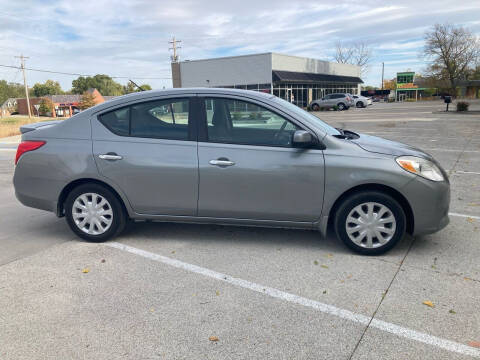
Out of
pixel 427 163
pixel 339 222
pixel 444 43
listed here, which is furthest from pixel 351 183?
pixel 444 43

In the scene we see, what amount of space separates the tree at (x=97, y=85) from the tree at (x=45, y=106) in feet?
100.0

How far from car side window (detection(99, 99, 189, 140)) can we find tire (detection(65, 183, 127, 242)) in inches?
28.6

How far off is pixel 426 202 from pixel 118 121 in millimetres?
3416

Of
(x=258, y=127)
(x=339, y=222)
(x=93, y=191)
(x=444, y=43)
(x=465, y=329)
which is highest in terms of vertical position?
(x=444, y=43)

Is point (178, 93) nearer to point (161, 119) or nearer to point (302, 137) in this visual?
point (161, 119)

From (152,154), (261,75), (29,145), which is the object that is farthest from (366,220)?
(261,75)

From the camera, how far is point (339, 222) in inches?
164

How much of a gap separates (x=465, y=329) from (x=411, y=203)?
142 cm

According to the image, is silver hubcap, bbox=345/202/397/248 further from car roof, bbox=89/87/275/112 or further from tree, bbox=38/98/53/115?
tree, bbox=38/98/53/115

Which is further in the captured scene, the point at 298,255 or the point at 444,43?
the point at 444,43

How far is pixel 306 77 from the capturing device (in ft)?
166

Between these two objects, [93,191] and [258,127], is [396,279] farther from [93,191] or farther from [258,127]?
[93,191]

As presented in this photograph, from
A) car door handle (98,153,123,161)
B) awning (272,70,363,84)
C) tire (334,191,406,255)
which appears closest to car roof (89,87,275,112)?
car door handle (98,153,123,161)

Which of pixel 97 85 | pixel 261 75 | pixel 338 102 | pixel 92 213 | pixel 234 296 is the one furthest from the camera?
pixel 97 85
